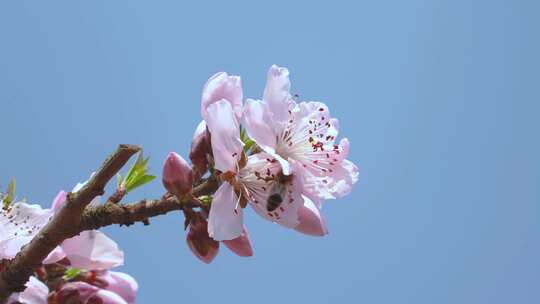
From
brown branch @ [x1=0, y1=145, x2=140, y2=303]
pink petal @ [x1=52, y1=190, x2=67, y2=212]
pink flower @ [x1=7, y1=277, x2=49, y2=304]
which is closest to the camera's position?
brown branch @ [x1=0, y1=145, x2=140, y2=303]

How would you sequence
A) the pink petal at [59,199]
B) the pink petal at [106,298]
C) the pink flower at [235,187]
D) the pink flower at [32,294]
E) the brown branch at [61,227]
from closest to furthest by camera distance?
the brown branch at [61,227], the pink flower at [235,187], the pink flower at [32,294], the pink petal at [106,298], the pink petal at [59,199]

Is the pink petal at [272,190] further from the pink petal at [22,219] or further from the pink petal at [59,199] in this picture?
the pink petal at [22,219]

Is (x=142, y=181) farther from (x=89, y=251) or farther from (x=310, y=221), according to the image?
(x=310, y=221)

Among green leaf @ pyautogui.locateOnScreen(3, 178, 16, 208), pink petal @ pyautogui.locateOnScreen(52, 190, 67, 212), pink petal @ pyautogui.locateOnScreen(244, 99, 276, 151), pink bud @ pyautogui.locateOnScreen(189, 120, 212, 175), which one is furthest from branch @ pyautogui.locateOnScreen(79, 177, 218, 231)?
green leaf @ pyautogui.locateOnScreen(3, 178, 16, 208)

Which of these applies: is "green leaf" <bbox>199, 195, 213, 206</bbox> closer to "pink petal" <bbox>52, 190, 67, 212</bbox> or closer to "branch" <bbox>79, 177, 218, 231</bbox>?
"branch" <bbox>79, 177, 218, 231</bbox>

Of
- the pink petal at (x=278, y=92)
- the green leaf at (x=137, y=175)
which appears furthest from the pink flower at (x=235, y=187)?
the green leaf at (x=137, y=175)

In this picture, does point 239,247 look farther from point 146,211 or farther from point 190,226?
point 146,211

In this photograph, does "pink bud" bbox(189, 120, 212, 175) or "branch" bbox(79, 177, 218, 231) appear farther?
"pink bud" bbox(189, 120, 212, 175)
